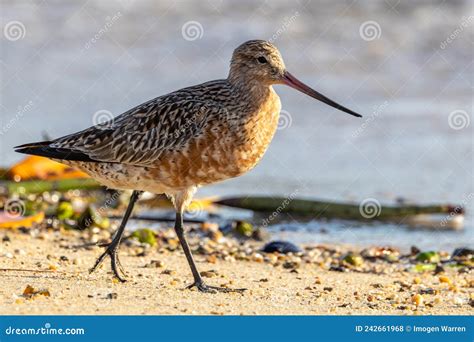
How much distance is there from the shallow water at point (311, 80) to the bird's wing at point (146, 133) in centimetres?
249

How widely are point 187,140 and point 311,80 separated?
26.5 ft

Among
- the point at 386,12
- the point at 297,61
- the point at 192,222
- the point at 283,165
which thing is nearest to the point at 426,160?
the point at 283,165

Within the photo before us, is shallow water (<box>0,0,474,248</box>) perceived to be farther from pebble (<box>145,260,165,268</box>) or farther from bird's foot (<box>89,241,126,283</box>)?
bird's foot (<box>89,241,126,283</box>)

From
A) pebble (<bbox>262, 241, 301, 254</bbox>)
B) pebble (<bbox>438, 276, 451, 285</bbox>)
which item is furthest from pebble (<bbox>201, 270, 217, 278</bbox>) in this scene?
pebble (<bbox>438, 276, 451, 285</bbox>)

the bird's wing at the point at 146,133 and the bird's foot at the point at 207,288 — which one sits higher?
the bird's wing at the point at 146,133

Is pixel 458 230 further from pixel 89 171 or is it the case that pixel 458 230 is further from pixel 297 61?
pixel 297 61

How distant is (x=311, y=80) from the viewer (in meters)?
15.6

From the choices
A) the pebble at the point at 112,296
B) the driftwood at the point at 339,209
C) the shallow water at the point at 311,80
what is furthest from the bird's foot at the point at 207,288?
the driftwood at the point at 339,209

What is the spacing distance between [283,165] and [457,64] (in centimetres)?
529

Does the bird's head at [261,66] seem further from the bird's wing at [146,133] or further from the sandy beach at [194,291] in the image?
the sandy beach at [194,291]

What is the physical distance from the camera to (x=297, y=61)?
1659 centimetres

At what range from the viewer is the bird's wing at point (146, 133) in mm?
7785

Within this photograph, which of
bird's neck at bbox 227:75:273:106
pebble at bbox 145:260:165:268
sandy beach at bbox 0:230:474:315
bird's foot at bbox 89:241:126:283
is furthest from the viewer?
pebble at bbox 145:260:165:268

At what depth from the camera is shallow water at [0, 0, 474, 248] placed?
11789 mm
